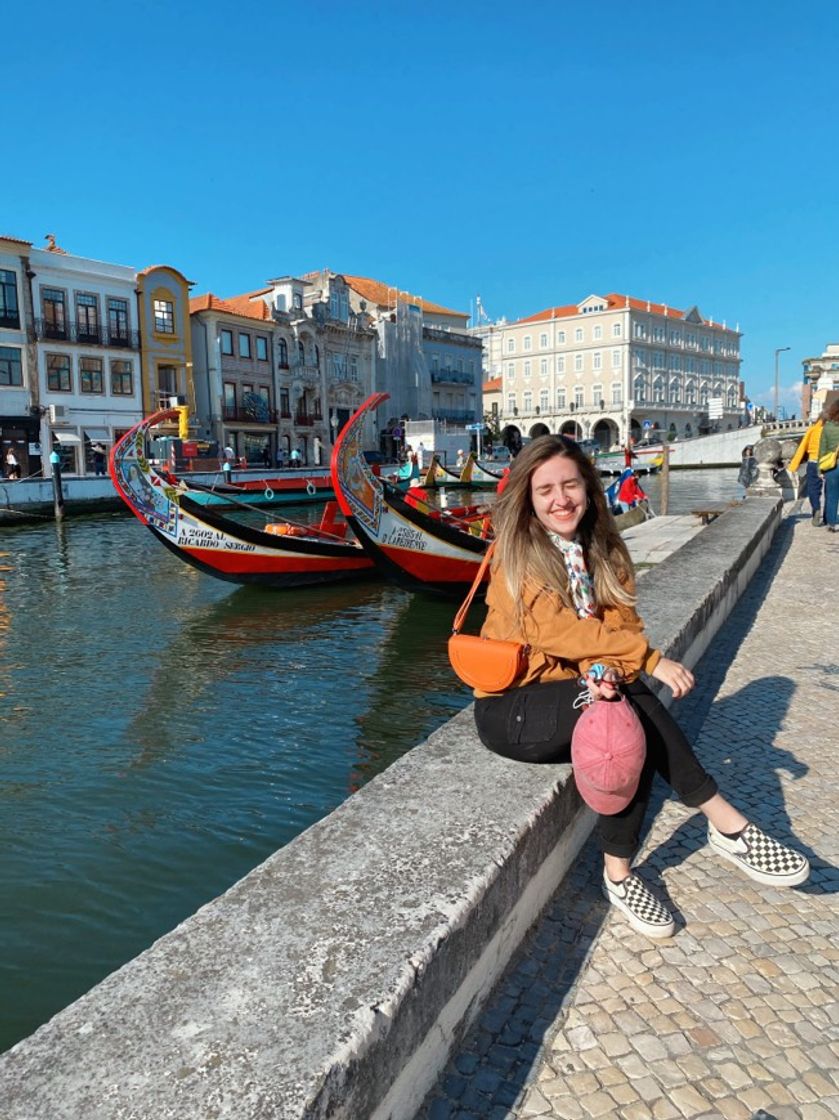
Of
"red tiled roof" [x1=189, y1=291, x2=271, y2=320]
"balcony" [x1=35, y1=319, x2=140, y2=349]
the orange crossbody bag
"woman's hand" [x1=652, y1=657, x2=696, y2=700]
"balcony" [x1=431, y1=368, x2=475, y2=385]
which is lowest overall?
"woman's hand" [x1=652, y1=657, x2=696, y2=700]

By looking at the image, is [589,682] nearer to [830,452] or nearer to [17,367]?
[830,452]

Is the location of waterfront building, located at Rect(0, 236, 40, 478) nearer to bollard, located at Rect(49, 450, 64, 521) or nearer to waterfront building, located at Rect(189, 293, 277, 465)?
bollard, located at Rect(49, 450, 64, 521)

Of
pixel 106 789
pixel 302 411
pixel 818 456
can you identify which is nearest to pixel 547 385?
pixel 302 411

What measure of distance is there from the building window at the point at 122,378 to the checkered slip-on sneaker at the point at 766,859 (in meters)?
37.1

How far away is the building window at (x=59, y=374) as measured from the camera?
3316 cm

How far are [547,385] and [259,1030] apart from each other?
7995 centimetres

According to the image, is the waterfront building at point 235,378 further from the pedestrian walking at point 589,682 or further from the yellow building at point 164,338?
the pedestrian walking at point 589,682

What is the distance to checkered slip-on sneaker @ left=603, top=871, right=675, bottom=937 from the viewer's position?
2234 mm

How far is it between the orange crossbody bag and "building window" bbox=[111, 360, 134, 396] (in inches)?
1441

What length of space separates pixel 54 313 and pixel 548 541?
35.9m

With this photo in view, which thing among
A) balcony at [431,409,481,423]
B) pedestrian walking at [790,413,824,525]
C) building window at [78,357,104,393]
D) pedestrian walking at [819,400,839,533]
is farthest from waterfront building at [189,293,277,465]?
pedestrian walking at [819,400,839,533]

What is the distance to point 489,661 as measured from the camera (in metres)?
2.49

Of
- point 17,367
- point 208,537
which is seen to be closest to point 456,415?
point 17,367

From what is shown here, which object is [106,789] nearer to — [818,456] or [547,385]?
[818,456]
